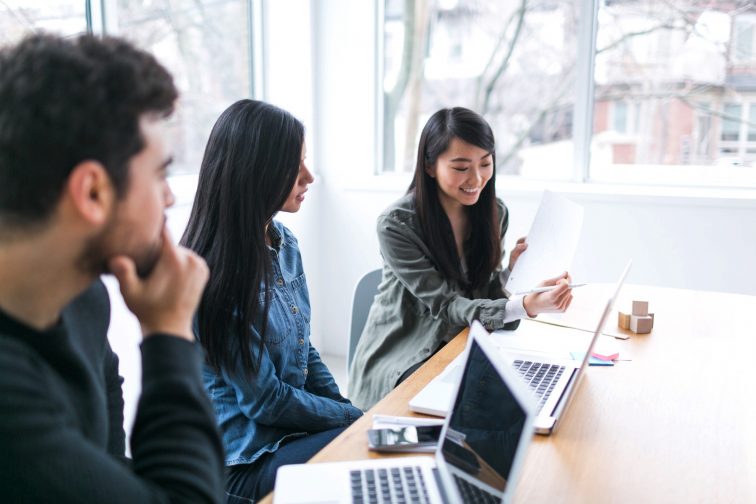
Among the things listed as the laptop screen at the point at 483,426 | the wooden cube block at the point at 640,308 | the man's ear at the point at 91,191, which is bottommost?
the wooden cube block at the point at 640,308

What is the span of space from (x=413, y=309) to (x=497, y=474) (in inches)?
48.1

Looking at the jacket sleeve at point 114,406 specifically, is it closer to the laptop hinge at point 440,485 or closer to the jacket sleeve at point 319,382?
the laptop hinge at point 440,485

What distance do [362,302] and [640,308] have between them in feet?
2.65

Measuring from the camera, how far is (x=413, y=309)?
84.2 inches

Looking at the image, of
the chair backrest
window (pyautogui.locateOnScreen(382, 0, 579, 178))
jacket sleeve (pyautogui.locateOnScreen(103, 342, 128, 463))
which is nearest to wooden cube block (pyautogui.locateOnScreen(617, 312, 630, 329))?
the chair backrest

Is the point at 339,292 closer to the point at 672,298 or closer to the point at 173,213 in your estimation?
the point at 173,213

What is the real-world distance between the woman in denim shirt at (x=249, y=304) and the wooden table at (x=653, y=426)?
257 mm

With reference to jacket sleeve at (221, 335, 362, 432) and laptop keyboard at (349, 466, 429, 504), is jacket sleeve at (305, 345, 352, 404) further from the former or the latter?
laptop keyboard at (349, 466, 429, 504)

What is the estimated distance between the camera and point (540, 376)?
1563mm

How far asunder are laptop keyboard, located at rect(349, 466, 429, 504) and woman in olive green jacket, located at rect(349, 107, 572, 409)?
34.3 inches

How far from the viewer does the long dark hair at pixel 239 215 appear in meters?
1.48

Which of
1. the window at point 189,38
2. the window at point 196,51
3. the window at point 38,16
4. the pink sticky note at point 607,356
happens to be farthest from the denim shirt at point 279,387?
the window at point 196,51

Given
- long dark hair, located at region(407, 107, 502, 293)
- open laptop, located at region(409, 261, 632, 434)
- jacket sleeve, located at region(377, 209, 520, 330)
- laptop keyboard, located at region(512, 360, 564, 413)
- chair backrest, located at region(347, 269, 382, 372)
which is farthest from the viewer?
chair backrest, located at region(347, 269, 382, 372)

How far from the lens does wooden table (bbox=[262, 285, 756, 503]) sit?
1140 mm
